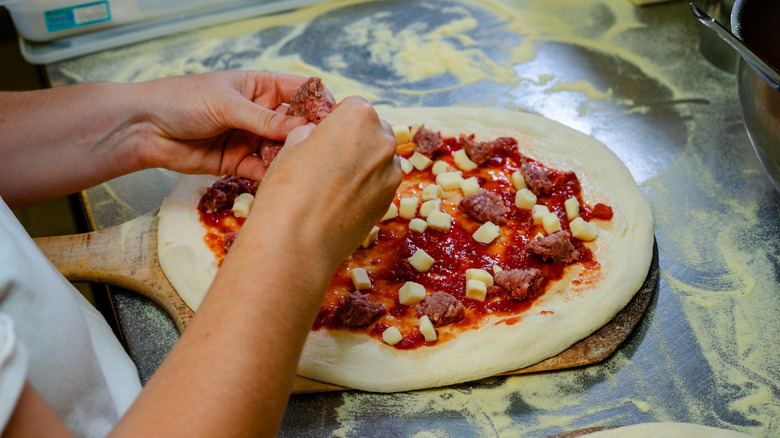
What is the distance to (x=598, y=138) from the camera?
9.29 feet

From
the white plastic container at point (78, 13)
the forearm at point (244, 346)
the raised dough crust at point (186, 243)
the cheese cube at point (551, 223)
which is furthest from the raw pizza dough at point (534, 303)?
the white plastic container at point (78, 13)

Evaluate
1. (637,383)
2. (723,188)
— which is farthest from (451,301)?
(723,188)

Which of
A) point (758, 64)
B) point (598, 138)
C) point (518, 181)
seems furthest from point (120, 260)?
point (758, 64)

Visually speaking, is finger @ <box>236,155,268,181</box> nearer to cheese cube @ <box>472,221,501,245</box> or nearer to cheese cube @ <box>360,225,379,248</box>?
cheese cube @ <box>360,225,379,248</box>

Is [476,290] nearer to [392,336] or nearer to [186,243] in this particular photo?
[392,336]

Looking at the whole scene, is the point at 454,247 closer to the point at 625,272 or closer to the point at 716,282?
the point at 625,272

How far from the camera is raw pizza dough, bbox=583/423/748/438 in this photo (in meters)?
1.69

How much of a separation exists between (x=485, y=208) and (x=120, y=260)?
1345 millimetres

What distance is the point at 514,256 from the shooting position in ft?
7.23

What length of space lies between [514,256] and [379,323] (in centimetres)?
55

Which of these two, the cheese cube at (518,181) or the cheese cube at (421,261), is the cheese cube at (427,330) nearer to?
the cheese cube at (421,261)

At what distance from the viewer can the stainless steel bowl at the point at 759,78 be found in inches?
79.8

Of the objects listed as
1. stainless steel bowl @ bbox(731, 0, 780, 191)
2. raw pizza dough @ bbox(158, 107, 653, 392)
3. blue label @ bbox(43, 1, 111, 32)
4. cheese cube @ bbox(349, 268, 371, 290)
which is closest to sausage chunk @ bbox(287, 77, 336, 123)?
cheese cube @ bbox(349, 268, 371, 290)

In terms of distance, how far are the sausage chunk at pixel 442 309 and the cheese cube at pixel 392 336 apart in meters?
0.11
